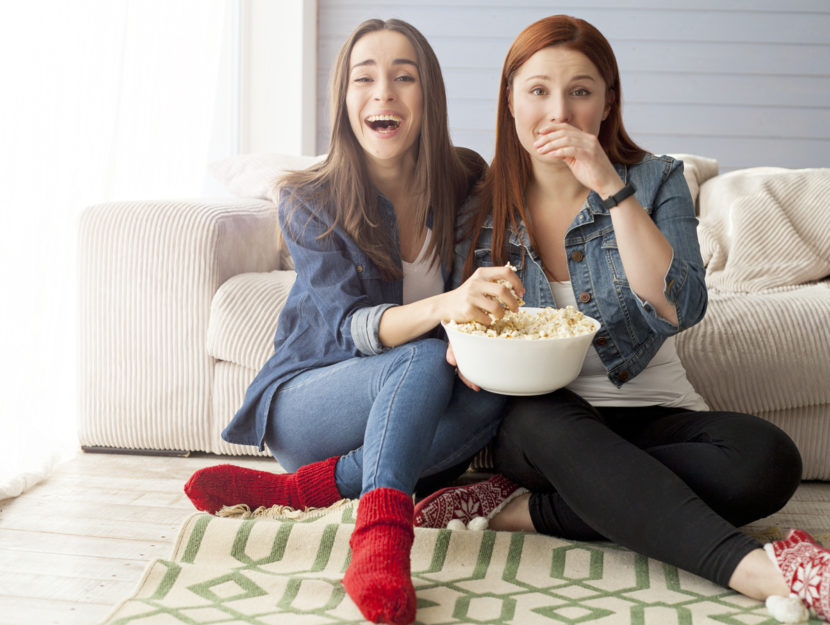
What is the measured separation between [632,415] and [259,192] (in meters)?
1.34

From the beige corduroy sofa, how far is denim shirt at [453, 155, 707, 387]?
0.39 m

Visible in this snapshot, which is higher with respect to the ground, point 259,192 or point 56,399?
point 259,192

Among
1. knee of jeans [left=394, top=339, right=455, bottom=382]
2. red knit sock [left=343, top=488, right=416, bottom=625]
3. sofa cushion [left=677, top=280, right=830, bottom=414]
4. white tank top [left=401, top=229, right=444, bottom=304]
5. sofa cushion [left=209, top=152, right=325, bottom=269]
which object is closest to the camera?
red knit sock [left=343, top=488, right=416, bottom=625]

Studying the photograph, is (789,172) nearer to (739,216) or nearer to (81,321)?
(739,216)

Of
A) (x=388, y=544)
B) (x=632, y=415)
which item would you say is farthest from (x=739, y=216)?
(x=388, y=544)

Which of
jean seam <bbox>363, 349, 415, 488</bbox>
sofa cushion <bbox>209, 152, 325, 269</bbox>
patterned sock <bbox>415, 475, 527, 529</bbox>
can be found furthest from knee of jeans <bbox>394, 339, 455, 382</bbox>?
sofa cushion <bbox>209, 152, 325, 269</bbox>

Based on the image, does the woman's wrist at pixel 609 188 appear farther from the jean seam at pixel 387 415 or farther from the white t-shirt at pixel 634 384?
the jean seam at pixel 387 415

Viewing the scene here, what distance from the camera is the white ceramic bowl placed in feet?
3.87

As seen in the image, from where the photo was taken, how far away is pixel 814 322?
1715 millimetres

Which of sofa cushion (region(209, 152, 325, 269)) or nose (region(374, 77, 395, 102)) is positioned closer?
nose (region(374, 77, 395, 102))

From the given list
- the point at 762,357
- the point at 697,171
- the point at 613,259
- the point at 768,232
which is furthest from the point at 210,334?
the point at 697,171

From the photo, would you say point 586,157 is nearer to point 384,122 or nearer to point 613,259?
point 613,259

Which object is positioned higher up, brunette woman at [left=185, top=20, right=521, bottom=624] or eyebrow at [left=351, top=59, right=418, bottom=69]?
eyebrow at [left=351, top=59, right=418, bottom=69]

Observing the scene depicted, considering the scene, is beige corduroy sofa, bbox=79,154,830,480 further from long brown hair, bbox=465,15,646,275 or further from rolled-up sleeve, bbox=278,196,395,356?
long brown hair, bbox=465,15,646,275
